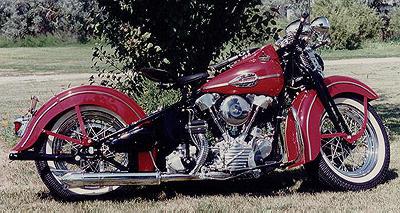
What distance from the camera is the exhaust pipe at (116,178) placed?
17.9 feet

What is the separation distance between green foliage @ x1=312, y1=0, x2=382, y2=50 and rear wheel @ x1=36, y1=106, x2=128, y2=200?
3011 centimetres

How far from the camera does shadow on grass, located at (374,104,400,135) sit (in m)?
9.88

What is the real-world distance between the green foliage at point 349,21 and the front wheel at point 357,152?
29269mm

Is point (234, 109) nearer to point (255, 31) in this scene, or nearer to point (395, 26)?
point (255, 31)

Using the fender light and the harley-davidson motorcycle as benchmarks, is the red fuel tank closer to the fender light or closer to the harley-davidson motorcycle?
the harley-davidson motorcycle

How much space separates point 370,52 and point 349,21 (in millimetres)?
2850

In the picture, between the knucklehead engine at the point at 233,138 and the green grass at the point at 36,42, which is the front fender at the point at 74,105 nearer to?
the knucklehead engine at the point at 233,138

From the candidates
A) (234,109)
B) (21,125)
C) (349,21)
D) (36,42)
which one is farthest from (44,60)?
(234,109)

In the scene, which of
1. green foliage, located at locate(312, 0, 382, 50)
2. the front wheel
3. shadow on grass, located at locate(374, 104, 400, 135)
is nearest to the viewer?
the front wheel

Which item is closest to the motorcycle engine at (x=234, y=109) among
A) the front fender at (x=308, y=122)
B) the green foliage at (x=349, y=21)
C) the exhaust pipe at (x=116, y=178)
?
the front fender at (x=308, y=122)

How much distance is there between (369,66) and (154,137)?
1957 centimetres

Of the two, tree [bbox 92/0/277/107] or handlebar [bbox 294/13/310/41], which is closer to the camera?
handlebar [bbox 294/13/310/41]

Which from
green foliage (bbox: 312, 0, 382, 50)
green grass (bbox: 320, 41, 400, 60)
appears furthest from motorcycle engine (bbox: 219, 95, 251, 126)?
green foliage (bbox: 312, 0, 382, 50)

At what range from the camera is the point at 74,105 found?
5.67m
